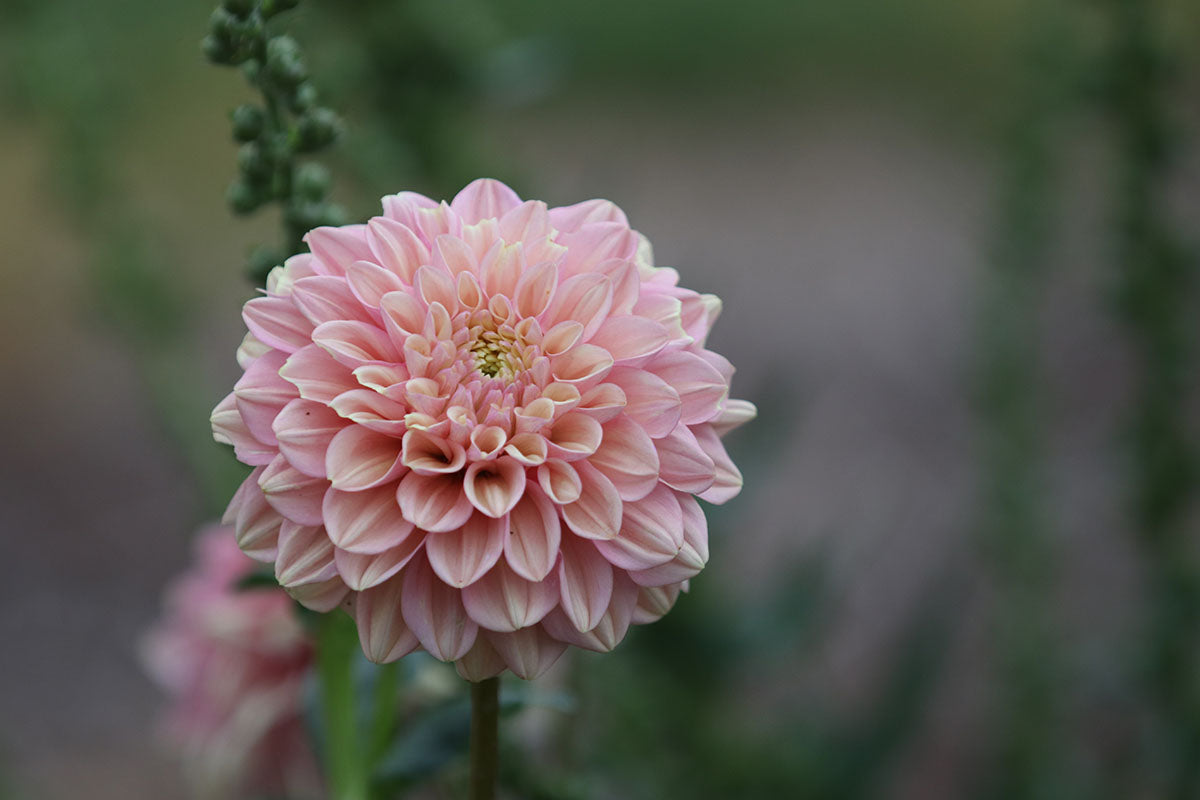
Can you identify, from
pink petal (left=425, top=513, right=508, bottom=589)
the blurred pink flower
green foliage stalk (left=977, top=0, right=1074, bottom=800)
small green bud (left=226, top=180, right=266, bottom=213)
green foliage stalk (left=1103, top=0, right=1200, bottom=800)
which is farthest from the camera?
green foliage stalk (left=977, top=0, right=1074, bottom=800)

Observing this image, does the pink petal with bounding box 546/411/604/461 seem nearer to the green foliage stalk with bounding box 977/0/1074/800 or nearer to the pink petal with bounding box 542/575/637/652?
the pink petal with bounding box 542/575/637/652

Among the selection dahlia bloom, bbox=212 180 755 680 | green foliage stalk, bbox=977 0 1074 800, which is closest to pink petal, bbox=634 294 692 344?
dahlia bloom, bbox=212 180 755 680

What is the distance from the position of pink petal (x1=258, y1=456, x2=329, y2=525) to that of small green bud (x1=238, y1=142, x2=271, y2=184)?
5.5 inches

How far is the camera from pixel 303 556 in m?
0.33

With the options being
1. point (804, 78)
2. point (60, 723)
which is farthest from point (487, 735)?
point (804, 78)

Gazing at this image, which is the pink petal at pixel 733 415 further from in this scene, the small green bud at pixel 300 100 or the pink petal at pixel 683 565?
the small green bud at pixel 300 100

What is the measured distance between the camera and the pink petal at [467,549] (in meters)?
0.31

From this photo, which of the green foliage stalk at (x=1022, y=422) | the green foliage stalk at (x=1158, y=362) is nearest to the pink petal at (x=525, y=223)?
the green foliage stalk at (x=1158, y=362)

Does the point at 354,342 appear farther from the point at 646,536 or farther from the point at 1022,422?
the point at 1022,422

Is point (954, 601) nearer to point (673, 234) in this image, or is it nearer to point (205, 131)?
point (673, 234)

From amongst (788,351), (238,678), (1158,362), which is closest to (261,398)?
(238,678)

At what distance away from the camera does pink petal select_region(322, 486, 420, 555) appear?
1.02 feet

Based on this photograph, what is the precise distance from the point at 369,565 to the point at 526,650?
5 centimetres

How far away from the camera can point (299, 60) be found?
406 millimetres
